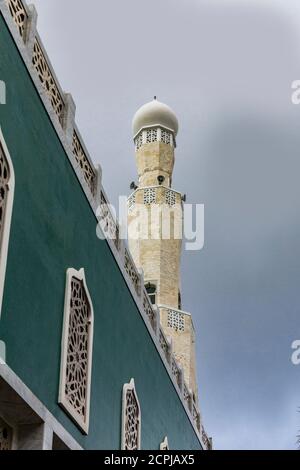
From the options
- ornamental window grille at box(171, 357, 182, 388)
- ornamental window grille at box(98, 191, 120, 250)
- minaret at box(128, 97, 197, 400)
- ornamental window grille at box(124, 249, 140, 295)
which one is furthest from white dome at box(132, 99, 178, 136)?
ornamental window grille at box(98, 191, 120, 250)

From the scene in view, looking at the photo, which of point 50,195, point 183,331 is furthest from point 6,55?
point 183,331

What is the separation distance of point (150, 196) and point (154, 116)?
115 inches

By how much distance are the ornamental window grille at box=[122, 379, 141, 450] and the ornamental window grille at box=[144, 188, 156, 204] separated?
16348 millimetres

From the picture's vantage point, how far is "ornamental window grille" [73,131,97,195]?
9.96 meters

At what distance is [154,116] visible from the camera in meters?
28.8

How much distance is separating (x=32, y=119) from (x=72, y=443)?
302cm

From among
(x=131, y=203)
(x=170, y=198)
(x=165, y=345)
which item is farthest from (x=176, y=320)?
(x=165, y=345)

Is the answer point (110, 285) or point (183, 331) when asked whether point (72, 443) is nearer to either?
point (110, 285)

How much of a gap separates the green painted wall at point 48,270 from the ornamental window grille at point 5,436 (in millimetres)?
391

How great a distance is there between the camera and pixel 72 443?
8.30 m

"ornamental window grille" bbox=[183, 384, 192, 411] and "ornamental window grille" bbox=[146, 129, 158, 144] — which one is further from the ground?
"ornamental window grille" bbox=[146, 129, 158, 144]

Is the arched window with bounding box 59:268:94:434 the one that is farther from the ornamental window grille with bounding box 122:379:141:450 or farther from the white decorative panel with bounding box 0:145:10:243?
the white decorative panel with bounding box 0:145:10:243

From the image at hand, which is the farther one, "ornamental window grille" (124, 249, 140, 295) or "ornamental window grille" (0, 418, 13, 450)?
"ornamental window grille" (124, 249, 140, 295)

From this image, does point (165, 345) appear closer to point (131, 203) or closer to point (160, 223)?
point (160, 223)
